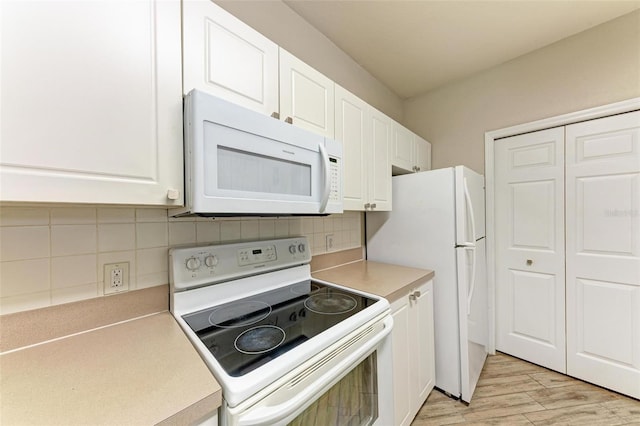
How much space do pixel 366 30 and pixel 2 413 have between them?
244 cm

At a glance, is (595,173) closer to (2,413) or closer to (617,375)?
(617,375)

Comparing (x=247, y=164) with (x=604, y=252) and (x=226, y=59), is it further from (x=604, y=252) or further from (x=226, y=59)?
(x=604, y=252)

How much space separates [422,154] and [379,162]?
0.94 meters

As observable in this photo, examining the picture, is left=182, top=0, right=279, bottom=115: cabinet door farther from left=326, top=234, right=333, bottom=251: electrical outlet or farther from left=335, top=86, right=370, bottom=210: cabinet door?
left=326, top=234, right=333, bottom=251: electrical outlet

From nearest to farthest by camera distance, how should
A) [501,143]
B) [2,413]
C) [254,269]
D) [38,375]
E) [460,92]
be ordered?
[2,413], [38,375], [254,269], [501,143], [460,92]

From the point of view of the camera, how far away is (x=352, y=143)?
1557 millimetres

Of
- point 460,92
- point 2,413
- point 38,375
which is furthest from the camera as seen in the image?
point 460,92

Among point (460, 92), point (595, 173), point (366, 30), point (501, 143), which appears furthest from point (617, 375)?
point (366, 30)

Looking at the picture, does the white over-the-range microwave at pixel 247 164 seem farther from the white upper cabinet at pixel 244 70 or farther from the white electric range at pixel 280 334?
the white electric range at pixel 280 334

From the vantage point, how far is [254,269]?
1262mm

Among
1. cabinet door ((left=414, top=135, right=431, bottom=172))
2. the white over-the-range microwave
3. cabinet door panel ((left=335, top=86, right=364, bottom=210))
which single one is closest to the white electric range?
the white over-the-range microwave

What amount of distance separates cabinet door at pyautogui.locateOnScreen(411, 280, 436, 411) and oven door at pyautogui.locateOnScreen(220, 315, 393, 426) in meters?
0.45

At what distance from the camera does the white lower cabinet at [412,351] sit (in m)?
1.35

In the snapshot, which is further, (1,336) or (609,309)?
(609,309)
